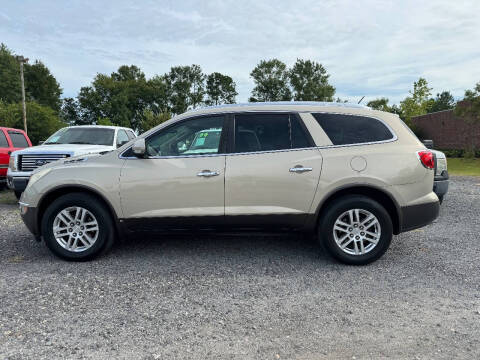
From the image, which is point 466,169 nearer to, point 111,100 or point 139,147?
point 139,147

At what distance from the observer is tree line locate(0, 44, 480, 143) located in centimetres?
4847

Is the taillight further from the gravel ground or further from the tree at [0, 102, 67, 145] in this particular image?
→ the tree at [0, 102, 67, 145]

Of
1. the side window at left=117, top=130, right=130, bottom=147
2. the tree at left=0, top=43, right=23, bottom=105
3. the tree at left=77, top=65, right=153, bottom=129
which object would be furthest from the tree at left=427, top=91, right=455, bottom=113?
the side window at left=117, top=130, right=130, bottom=147

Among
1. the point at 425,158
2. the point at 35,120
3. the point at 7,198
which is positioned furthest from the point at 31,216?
the point at 35,120

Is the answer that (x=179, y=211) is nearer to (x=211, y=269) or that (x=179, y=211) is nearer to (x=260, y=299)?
(x=211, y=269)

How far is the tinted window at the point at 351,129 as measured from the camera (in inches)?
168

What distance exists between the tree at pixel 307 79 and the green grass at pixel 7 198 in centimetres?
6124

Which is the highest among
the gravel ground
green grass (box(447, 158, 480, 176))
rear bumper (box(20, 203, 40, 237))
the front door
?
the front door

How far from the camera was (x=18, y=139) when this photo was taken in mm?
10609

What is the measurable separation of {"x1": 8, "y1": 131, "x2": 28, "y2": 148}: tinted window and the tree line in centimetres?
3592

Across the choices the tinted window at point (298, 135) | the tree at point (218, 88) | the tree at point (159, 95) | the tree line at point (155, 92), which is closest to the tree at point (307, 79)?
the tree line at point (155, 92)

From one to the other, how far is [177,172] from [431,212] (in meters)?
3.01

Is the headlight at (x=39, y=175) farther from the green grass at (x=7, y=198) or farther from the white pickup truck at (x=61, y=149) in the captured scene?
the green grass at (x=7, y=198)

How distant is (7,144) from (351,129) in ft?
30.9
